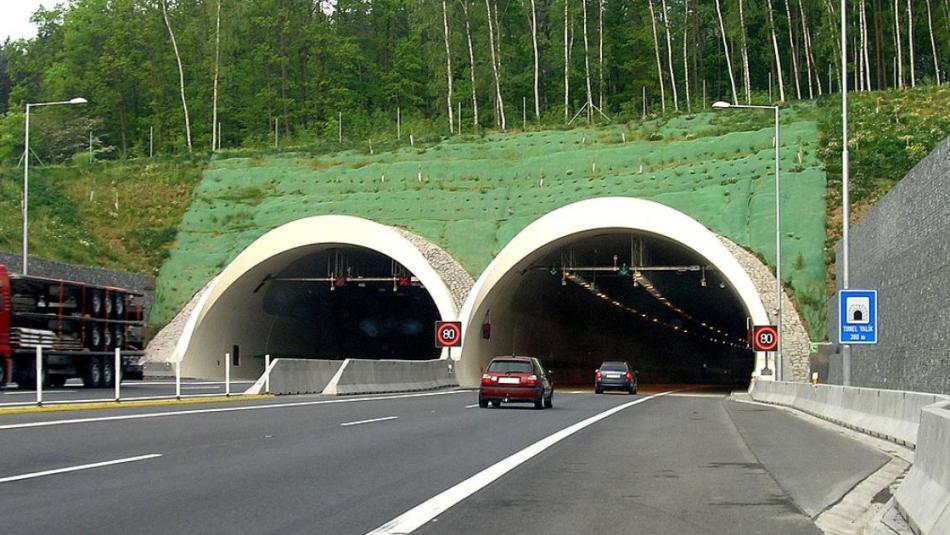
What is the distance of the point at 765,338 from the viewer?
4919 centimetres

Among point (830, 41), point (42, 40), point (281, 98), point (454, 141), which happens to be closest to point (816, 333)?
point (454, 141)

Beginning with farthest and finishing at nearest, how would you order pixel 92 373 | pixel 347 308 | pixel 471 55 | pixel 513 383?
pixel 471 55 < pixel 347 308 < pixel 92 373 < pixel 513 383

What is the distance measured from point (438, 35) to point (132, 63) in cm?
2561

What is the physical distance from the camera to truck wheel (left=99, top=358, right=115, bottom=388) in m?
42.6

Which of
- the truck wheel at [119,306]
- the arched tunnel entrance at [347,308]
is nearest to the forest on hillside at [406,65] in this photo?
Answer: the arched tunnel entrance at [347,308]

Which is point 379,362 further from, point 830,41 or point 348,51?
point 348,51

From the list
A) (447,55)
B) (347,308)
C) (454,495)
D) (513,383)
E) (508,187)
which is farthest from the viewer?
(447,55)

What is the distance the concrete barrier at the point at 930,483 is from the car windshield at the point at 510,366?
72.2 feet

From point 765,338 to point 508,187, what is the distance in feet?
70.5

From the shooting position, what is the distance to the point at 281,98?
103688 millimetres

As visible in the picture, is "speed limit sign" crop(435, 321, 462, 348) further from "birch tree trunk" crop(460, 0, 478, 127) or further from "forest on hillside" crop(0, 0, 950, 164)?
"birch tree trunk" crop(460, 0, 478, 127)

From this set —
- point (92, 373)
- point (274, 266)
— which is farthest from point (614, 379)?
point (92, 373)

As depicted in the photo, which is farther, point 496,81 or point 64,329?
point 496,81

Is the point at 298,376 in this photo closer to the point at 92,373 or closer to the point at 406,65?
the point at 92,373
